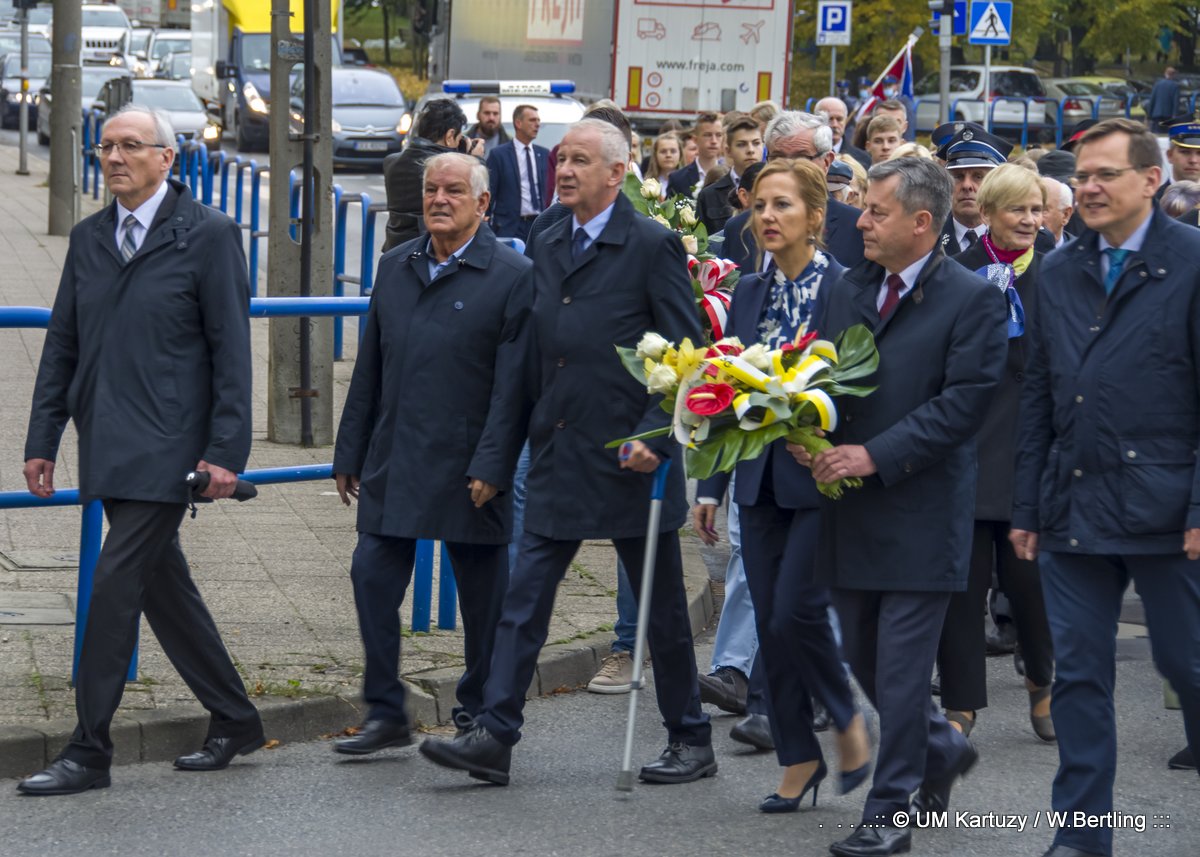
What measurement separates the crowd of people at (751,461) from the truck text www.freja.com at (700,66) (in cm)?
2097

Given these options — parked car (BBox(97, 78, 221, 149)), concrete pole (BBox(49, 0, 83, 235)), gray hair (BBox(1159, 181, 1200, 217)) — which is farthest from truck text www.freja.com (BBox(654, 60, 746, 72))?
gray hair (BBox(1159, 181, 1200, 217))

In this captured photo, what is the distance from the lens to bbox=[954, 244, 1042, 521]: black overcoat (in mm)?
6543

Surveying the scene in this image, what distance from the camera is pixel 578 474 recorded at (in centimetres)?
593

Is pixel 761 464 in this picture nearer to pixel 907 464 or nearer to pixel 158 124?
pixel 907 464

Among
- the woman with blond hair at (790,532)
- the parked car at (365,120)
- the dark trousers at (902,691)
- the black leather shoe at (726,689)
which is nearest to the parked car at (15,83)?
the parked car at (365,120)

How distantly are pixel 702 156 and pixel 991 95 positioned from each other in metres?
31.6

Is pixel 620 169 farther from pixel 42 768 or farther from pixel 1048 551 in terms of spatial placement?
pixel 42 768

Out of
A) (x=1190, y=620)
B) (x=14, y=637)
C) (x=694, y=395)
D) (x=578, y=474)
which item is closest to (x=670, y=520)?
(x=578, y=474)

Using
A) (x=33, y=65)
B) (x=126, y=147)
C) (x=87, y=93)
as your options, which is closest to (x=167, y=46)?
(x=33, y=65)

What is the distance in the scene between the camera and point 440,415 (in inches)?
240

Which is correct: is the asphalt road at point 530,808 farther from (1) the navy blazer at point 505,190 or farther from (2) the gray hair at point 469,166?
(1) the navy blazer at point 505,190

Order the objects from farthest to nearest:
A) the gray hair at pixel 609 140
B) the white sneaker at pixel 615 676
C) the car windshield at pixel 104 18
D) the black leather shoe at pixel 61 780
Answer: the car windshield at pixel 104 18
the white sneaker at pixel 615 676
the gray hair at pixel 609 140
the black leather shoe at pixel 61 780

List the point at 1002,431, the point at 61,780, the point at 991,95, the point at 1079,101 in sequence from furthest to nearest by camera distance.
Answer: the point at 1079,101, the point at 991,95, the point at 1002,431, the point at 61,780

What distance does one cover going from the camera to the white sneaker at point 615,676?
708 cm
